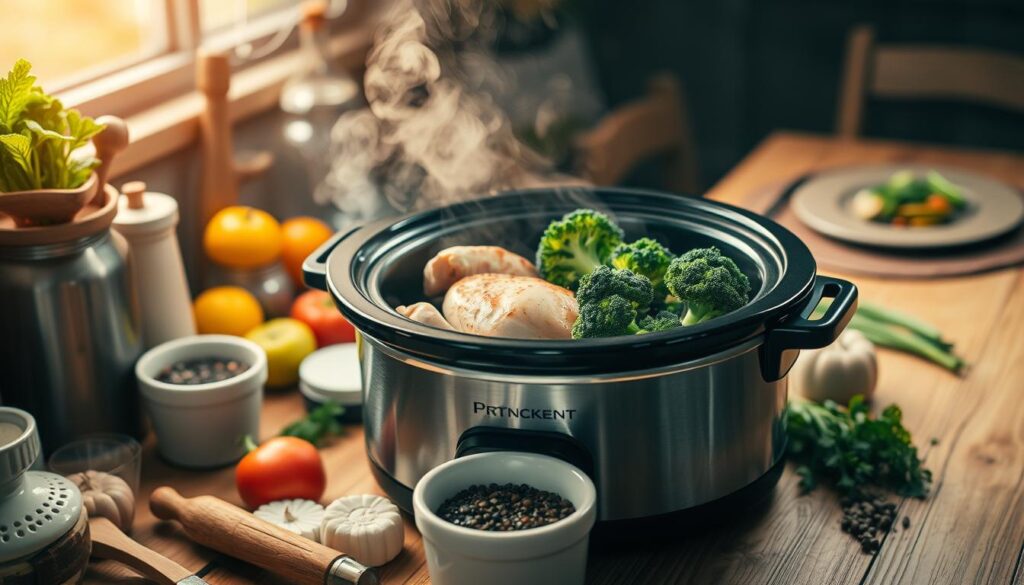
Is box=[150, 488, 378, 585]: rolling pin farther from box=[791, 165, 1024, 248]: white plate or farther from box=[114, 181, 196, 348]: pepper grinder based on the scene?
box=[791, 165, 1024, 248]: white plate

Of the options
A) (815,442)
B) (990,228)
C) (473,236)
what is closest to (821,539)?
(815,442)

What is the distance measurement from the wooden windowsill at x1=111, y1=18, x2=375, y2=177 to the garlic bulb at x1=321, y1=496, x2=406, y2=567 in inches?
33.4

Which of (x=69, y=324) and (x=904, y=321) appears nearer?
(x=69, y=324)

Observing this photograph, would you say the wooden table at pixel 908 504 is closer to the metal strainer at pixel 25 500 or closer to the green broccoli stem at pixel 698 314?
the metal strainer at pixel 25 500

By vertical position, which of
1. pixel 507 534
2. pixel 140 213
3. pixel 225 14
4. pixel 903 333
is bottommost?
pixel 903 333

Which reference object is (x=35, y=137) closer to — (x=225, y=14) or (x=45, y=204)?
(x=45, y=204)

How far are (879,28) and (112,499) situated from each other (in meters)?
2.63

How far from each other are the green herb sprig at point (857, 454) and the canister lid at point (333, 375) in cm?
62

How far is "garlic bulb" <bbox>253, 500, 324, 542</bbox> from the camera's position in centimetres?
127

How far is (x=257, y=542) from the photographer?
1218 millimetres

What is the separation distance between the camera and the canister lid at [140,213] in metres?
1.55

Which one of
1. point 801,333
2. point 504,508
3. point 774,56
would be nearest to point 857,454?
point 801,333

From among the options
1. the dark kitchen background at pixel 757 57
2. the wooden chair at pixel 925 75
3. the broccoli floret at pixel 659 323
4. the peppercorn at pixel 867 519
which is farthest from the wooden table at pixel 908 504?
the dark kitchen background at pixel 757 57

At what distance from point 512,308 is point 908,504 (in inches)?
21.8
